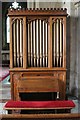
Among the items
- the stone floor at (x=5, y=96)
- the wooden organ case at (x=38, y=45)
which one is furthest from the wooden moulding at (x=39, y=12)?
the stone floor at (x=5, y=96)

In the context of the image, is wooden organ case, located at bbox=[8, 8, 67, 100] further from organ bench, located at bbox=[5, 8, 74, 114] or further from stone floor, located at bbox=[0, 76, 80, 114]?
stone floor, located at bbox=[0, 76, 80, 114]

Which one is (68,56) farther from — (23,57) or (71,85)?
(23,57)

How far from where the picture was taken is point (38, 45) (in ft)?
23.8

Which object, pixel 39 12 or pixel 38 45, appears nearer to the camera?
pixel 39 12

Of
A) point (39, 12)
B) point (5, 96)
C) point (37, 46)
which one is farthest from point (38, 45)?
point (5, 96)

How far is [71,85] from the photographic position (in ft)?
27.3

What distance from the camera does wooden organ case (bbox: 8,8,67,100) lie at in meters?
7.11

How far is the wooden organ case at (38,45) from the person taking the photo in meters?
7.11

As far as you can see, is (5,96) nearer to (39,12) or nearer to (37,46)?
(37,46)

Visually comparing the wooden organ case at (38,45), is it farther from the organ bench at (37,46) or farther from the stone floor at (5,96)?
the stone floor at (5,96)

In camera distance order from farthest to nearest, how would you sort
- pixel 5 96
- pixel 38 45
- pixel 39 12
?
pixel 5 96, pixel 38 45, pixel 39 12

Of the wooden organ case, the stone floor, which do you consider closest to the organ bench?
the wooden organ case

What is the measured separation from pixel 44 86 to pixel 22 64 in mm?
922

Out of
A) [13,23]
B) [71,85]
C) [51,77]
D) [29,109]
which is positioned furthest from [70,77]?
[29,109]
